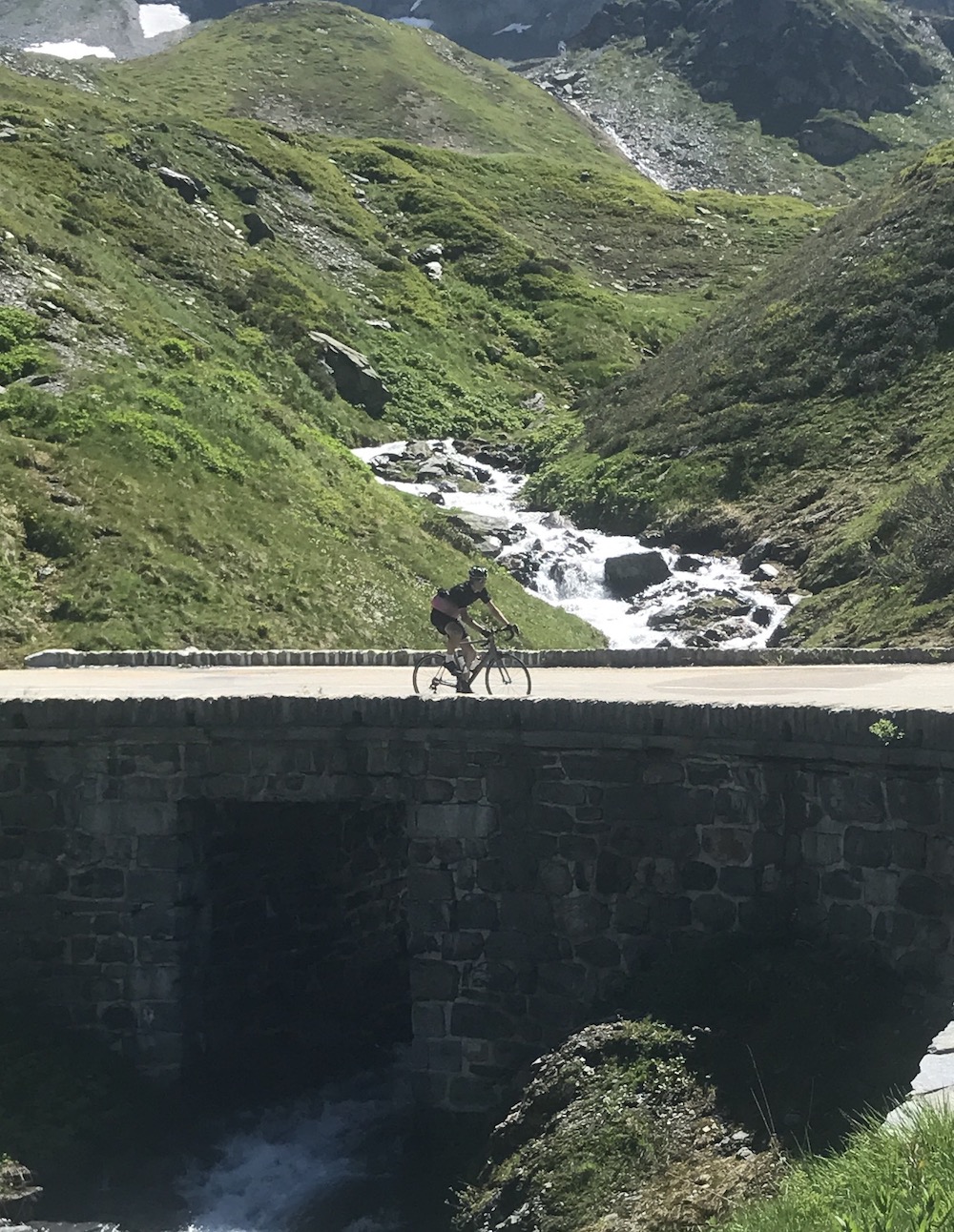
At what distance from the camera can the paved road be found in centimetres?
1476

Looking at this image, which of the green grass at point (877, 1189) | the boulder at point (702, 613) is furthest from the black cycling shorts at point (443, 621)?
the boulder at point (702, 613)

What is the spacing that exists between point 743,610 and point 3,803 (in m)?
22.5

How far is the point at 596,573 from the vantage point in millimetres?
39781

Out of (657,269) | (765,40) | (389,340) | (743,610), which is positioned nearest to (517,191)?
(657,269)

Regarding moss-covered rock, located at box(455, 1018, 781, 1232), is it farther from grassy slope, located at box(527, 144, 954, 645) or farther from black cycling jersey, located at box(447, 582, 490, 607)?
grassy slope, located at box(527, 144, 954, 645)

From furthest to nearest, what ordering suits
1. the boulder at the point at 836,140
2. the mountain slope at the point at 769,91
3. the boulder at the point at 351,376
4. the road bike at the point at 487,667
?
the boulder at the point at 836,140
the mountain slope at the point at 769,91
the boulder at the point at 351,376
the road bike at the point at 487,667

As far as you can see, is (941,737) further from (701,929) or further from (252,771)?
(252,771)

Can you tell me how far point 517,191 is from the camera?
334ft

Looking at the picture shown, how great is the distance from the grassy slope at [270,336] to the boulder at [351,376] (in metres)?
0.90

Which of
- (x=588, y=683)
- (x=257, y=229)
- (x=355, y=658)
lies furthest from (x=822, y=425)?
(x=257, y=229)

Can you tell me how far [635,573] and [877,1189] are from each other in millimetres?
31519

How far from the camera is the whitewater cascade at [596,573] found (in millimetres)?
34312

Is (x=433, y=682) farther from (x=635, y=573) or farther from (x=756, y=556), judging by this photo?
(x=635, y=573)

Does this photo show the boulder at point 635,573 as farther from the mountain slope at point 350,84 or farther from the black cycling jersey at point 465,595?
the mountain slope at point 350,84
